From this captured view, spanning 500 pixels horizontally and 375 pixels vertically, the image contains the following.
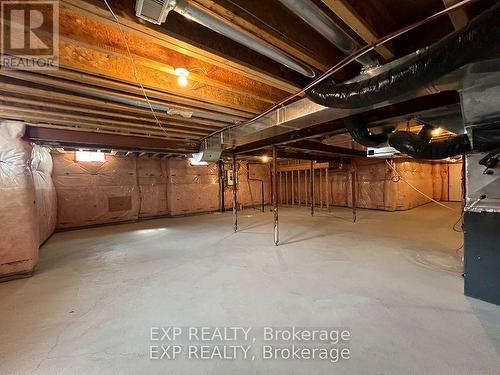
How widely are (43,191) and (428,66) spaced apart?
5500 mm

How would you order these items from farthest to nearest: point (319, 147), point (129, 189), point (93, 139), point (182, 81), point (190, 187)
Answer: point (190, 187) < point (129, 189) < point (319, 147) < point (93, 139) < point (182, 81)

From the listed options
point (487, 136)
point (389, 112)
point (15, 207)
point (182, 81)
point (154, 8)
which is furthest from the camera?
point (15, 207)

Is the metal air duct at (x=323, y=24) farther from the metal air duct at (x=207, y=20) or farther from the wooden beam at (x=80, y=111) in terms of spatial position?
the wooden beam at (x=80, y=111)

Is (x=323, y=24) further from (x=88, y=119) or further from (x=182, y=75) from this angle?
(x=88, y=119)

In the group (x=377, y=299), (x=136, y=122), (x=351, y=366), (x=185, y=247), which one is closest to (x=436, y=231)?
(x=377, y=299)

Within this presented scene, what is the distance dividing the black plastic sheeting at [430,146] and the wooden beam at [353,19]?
44.7 inches

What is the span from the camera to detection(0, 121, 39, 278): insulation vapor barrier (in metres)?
2.45

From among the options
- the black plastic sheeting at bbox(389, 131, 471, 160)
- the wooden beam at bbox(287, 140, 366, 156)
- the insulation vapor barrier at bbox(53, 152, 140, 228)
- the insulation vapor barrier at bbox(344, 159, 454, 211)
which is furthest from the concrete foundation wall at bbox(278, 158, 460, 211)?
the insulation vapor barrier at bbox(53, 152, 140, 228)

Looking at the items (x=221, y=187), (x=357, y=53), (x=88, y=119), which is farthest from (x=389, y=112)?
(x=221, y=187)

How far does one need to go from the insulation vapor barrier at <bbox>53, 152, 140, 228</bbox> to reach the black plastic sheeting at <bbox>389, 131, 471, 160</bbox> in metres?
6.37

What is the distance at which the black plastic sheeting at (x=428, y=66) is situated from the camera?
0.92 metres

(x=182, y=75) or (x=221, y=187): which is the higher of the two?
(x=182, y=75)

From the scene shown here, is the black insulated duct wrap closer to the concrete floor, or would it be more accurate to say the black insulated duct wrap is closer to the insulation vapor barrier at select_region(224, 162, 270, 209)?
the concrete floor

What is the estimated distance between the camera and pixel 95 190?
18.6ft
